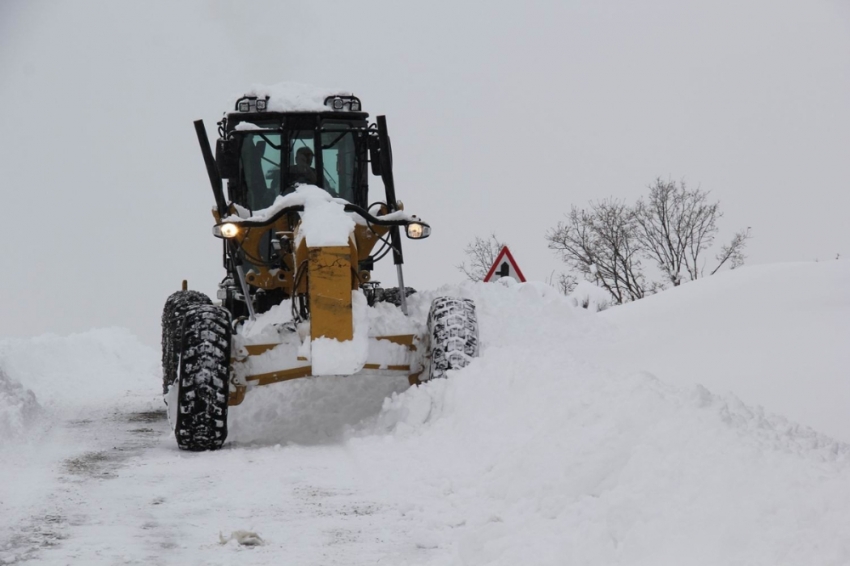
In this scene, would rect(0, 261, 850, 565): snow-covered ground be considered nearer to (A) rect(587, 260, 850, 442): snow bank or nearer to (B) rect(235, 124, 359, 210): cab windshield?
(A) rect(587, 260, 850, 442): snow bank

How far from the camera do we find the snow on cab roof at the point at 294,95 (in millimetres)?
9242

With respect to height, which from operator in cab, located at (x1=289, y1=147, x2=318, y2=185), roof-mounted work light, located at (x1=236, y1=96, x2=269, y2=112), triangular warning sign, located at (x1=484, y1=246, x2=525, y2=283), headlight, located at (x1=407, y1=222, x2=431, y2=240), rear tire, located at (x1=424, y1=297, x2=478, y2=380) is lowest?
rear tire, located at (x1=424, y1=297, x2=478, y2=380)

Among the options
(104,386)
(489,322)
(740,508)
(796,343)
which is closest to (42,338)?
(104,386)

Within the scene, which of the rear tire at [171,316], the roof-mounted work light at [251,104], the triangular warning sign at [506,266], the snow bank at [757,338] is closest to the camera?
the snow bank at [757,338]

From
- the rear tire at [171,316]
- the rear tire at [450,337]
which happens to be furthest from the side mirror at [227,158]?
the rear tire at [450,337]

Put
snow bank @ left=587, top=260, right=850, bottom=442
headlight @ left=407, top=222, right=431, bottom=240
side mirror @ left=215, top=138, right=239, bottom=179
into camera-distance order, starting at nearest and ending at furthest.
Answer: snow bank @ left=587, top=260, right=850, bottom=442
headlight @ left=407, top=222, right=431, bottom=240
side mirror @ left=215, top=138, right=239, bottom=179

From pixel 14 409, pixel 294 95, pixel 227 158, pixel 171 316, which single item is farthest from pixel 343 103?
pixel 14 409

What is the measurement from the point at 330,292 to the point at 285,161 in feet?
7.11

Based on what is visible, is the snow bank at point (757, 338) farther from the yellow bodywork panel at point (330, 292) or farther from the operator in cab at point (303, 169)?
the operator in cab at point (303, 169)

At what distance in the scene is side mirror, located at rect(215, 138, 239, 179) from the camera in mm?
9008

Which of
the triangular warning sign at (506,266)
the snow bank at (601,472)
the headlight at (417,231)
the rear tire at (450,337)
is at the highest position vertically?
the triangular warning sign at (506,266)

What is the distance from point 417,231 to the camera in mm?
8391

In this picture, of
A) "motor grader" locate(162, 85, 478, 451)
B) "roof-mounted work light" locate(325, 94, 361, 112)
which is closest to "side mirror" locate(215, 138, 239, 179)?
"motor grader" locate(162, 85, 478, 451)

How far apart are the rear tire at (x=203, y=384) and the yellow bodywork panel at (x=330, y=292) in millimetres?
797
